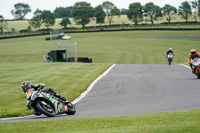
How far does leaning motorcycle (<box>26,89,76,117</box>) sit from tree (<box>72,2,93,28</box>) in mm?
148684

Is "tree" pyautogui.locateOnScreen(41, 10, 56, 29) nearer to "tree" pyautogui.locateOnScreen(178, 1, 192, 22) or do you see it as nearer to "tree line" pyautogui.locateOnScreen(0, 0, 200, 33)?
"tree line" pyautogui.locateOnScreen(0, 0, 200, 33)

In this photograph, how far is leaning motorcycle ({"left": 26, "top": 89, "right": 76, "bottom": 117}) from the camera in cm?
1076

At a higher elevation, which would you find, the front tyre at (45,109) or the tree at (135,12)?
the tree at (135,12)

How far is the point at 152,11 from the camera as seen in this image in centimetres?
16362

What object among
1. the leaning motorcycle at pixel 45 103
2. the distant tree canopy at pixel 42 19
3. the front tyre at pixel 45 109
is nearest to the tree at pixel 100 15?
the distant tree canopy at pixel 42 19

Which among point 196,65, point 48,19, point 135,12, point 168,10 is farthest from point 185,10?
point 196,65

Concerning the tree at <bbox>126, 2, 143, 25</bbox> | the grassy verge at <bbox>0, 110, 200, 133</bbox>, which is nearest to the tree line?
the tree at <bbox>126, 2, 143, 25</bbox>

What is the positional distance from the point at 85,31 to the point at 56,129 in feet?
330

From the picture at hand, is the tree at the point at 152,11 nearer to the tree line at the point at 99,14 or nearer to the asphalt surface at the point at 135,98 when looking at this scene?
the tree line at the point at 99,14

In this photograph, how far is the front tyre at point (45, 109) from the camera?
423 inches

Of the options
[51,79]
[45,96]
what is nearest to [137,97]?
[45,96]

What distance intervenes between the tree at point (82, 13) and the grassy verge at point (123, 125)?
493 ft

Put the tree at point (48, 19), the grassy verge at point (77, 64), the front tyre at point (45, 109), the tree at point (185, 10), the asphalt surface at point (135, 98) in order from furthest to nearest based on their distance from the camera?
the tree at point (48, 19)
the tree at point (185, 10)
the grassy verge at point (77, 64)
the asphalt surface at point (135, 98)
the front tyre at point (45, 109)

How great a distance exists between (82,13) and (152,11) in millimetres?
31004
